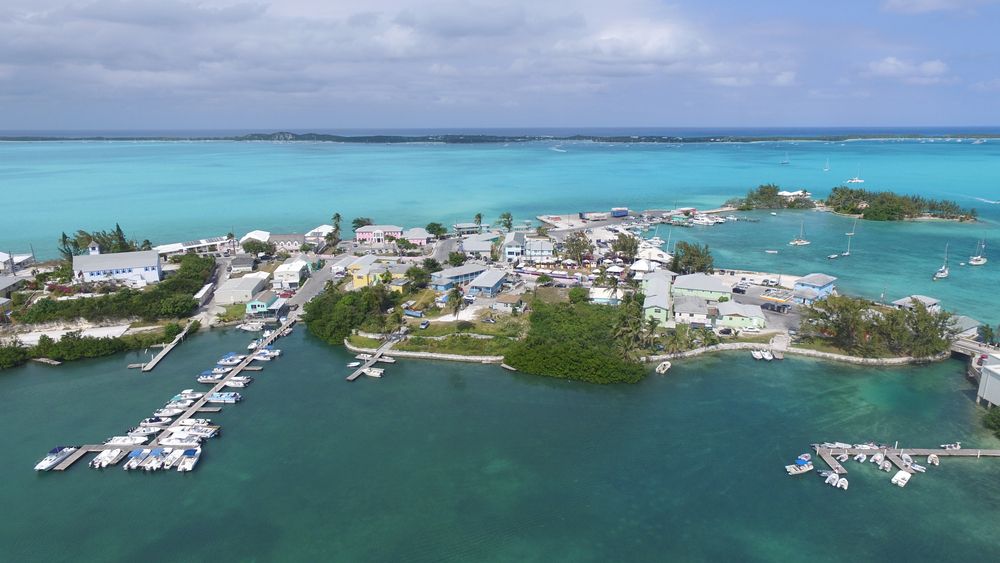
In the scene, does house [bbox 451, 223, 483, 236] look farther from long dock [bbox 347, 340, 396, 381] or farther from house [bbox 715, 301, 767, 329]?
house [bbox 715, 301, 767, 329]

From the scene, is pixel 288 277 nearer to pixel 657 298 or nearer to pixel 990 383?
pixel 657 298

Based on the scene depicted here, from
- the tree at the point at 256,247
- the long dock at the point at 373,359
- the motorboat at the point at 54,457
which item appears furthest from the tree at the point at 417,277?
the motorboat at the point at 54,457

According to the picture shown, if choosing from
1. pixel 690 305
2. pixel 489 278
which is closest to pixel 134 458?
pixel 489 278

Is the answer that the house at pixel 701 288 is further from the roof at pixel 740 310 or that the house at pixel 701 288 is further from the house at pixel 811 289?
the house at pixel 811 289

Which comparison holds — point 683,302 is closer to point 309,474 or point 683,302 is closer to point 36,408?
point 309,474

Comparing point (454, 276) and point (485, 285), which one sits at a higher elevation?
point (454, 276)

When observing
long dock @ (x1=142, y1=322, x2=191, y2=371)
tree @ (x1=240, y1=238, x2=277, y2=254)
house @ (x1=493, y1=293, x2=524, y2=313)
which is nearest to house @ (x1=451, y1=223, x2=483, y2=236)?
tree @ (x1=240, y1=238, x2=277, y2=254)

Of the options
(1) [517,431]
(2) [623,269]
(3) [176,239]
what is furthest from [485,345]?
(3) [176,239]

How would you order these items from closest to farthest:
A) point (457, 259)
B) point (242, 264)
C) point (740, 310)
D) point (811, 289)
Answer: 1. point (740, 310)
2. point (811, 289)
3. point (457, 259)
4. point (242, 264)
